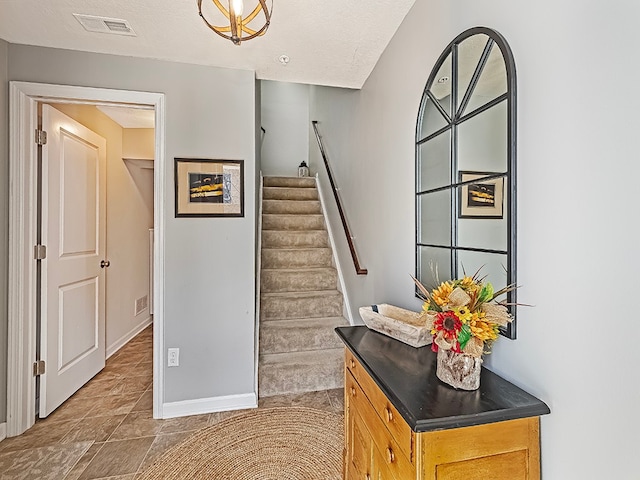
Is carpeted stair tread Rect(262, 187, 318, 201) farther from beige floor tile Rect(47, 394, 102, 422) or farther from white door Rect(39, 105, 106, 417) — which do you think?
beige floor tile Rect(47, 394, 102, 422)

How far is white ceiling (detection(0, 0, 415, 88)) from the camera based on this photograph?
1755 mm

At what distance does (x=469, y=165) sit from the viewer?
133 cm

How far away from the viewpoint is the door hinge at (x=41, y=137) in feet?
7.26

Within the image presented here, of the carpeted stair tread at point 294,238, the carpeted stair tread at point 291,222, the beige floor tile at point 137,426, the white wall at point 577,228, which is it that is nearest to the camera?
the white wall at point 577,228

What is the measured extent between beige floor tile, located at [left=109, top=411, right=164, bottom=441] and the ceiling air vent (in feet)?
8.15

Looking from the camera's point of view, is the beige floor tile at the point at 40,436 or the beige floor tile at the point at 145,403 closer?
the beige floor tile at the point at 40,436

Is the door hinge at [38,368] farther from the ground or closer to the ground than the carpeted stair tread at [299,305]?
closer to the ground

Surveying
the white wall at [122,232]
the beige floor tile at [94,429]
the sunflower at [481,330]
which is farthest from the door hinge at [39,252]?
the sunflower at [481,330]

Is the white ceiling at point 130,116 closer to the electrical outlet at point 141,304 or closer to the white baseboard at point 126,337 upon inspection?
the electrical outlet at point 141,304

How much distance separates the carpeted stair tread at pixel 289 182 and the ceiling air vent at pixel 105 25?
2.80 m

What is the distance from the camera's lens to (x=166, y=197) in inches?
91.0

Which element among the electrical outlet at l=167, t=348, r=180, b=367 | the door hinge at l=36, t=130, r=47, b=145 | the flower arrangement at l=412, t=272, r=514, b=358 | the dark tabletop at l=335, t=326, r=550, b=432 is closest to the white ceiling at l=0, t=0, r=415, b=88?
the door hinge at l=36, t=130, r=47, b=145

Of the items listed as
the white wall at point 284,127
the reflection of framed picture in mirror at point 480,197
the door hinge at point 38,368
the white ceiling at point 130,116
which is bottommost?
the door hinge at point 38,368

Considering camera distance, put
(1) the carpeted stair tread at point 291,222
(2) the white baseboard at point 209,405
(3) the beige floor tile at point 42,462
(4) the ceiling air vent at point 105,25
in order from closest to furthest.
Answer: (3) the beige floor tile at point 42,462, (4) the ceiling air vent at point 105,25, (2) the white baseboard at point 209,405, (1) the carpeted stair tread at point 291,222
